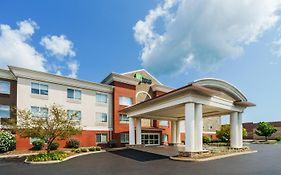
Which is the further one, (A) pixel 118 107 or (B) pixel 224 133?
(B) pixel 224 133

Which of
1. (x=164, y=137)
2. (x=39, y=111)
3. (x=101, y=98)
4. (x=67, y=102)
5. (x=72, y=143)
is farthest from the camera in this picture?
(x=164, y=137)

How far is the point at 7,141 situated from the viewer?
2208cm

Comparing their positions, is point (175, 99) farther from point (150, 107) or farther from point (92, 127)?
point (92, 127)

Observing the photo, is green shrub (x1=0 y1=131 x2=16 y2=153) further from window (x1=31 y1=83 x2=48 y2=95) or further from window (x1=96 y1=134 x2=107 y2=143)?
window (x1=96 y1=134 x2=107 y2=143)

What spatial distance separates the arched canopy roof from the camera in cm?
2309

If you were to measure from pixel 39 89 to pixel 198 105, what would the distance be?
59.4 feet

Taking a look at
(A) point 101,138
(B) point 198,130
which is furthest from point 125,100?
(B) point 198,130

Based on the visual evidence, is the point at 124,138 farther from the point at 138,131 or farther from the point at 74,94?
the point at 74,94

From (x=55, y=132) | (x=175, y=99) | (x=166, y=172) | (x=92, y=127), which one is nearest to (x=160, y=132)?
(x=92, y=127)

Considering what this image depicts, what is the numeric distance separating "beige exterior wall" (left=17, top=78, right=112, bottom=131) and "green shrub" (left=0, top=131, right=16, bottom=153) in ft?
10.1

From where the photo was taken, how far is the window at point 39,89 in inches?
998

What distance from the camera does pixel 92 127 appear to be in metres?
29.5

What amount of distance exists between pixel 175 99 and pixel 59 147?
15.2 metres

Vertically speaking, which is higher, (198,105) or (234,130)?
(198,105)
